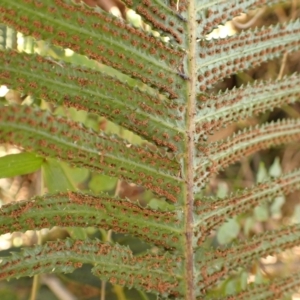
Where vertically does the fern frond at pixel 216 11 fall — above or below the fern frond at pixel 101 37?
above

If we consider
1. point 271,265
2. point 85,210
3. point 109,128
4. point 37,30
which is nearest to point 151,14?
point 37,30

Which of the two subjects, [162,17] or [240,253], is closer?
[162,17]

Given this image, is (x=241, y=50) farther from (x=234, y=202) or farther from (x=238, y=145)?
(x=234, y=202)

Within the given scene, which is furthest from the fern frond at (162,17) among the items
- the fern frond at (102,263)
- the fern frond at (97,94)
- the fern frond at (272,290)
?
the fern frond at (272,290)

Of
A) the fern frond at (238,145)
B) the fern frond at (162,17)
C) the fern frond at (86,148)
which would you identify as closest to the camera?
the fern frond at (86,148)

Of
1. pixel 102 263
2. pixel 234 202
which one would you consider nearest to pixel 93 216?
pixel 102 263

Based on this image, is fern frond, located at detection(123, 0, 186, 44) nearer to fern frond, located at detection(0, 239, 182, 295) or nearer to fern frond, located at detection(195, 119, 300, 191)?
fern frond, located at detection(195, 119, 300, 191)

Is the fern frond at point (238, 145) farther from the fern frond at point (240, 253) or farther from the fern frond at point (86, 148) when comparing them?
the fern frond at point (240, 253)
